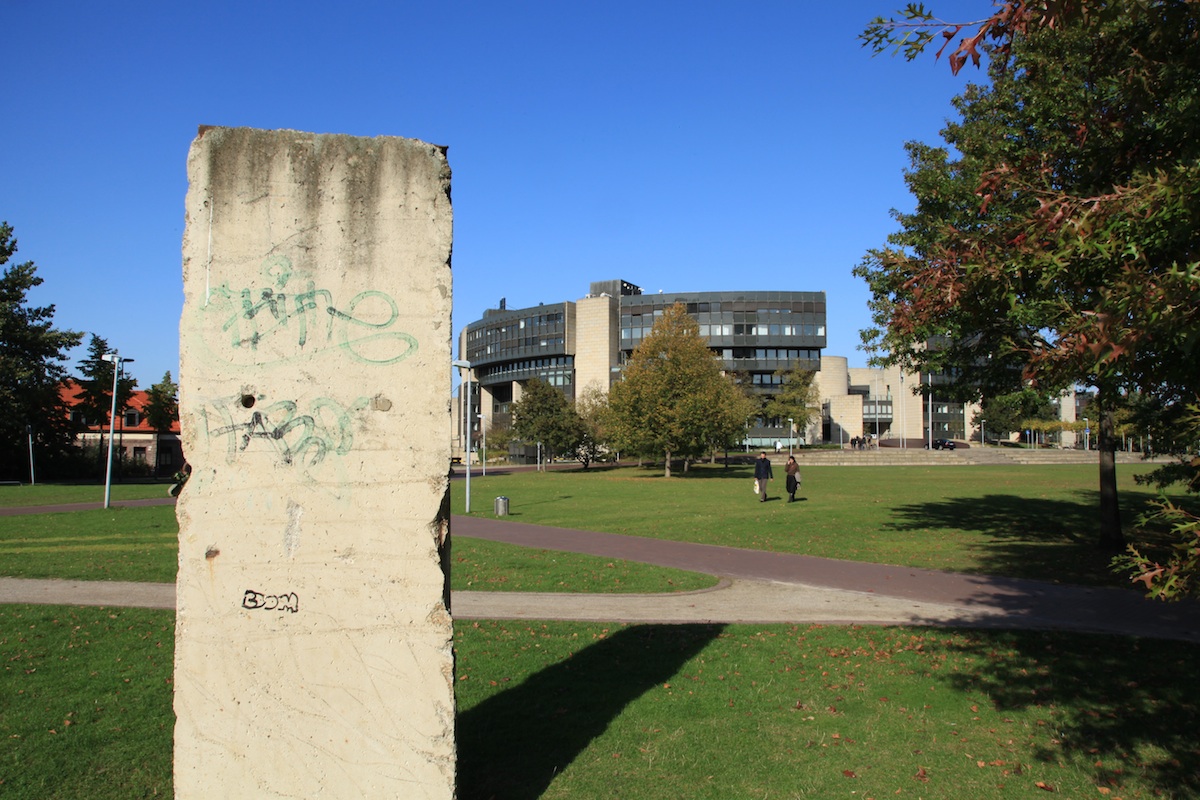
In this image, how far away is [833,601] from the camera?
1121 centimetres

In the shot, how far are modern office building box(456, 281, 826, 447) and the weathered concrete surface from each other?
90.2 m

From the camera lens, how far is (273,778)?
14.0ft

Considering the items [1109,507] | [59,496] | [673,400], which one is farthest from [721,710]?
[673,400]

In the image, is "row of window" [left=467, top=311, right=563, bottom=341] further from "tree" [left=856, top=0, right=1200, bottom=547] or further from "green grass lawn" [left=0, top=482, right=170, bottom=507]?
"tree" [left=856, top=0, right=1200, bottom=547]

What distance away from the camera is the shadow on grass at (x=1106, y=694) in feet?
18.6

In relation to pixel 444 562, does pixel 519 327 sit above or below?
above

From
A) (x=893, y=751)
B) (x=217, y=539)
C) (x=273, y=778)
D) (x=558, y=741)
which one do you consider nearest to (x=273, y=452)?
(x=217, y=539)

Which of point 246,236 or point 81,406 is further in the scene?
point 81,406

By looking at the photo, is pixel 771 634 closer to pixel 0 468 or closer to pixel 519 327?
pixel 0 468

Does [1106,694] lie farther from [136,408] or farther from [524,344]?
[524,344]

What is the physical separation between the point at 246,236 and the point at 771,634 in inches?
275

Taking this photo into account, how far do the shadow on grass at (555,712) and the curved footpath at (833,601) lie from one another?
1533 millimetres

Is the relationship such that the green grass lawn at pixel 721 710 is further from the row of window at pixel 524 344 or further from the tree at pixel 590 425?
the row of window at pixel 524 344

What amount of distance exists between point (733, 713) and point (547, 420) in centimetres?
5780
